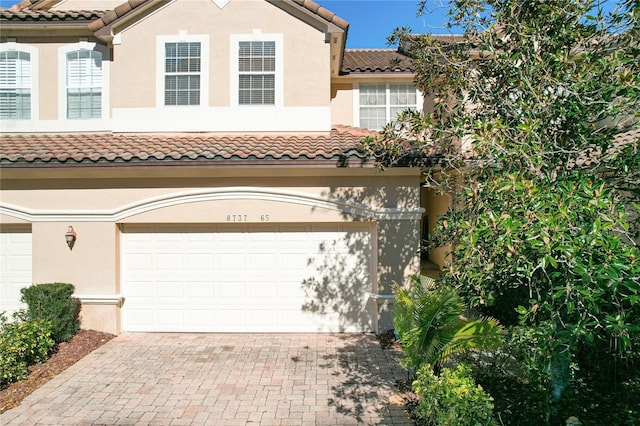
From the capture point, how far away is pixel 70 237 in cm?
886

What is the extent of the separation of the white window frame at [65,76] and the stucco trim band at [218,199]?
3078 millimetres

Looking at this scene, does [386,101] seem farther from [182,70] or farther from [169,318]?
[169,318]

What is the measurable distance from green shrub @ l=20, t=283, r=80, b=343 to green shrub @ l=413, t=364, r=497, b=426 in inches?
301

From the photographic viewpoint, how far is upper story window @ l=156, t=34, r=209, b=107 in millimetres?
10133

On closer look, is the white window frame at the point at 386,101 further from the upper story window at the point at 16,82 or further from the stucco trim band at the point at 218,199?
the upper story window at the point at 16,82

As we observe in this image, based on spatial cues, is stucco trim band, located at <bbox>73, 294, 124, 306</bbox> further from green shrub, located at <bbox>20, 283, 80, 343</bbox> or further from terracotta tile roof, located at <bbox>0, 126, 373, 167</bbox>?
terracotta tile roof, located at <bbox>0, 126, 373, 167</bbox>

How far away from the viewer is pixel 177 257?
361 inches

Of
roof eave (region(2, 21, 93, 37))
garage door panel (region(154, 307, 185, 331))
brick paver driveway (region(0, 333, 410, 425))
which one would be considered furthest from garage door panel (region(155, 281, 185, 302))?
roof eave (region(2, 21, 93, 37))

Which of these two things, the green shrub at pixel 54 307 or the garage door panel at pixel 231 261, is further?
the garage door panel at pixel 231 261

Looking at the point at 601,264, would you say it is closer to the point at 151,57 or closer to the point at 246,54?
the point at 246,54

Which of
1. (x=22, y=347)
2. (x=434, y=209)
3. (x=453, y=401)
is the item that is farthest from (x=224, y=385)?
(x=434, y=209)

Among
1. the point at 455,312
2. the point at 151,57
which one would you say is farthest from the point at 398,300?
the point at 151,57

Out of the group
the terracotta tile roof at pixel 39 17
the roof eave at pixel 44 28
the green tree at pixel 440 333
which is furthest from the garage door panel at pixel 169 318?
the terracotta tile roof at pixel 39 17

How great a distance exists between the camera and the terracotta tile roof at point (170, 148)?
27.3ft
